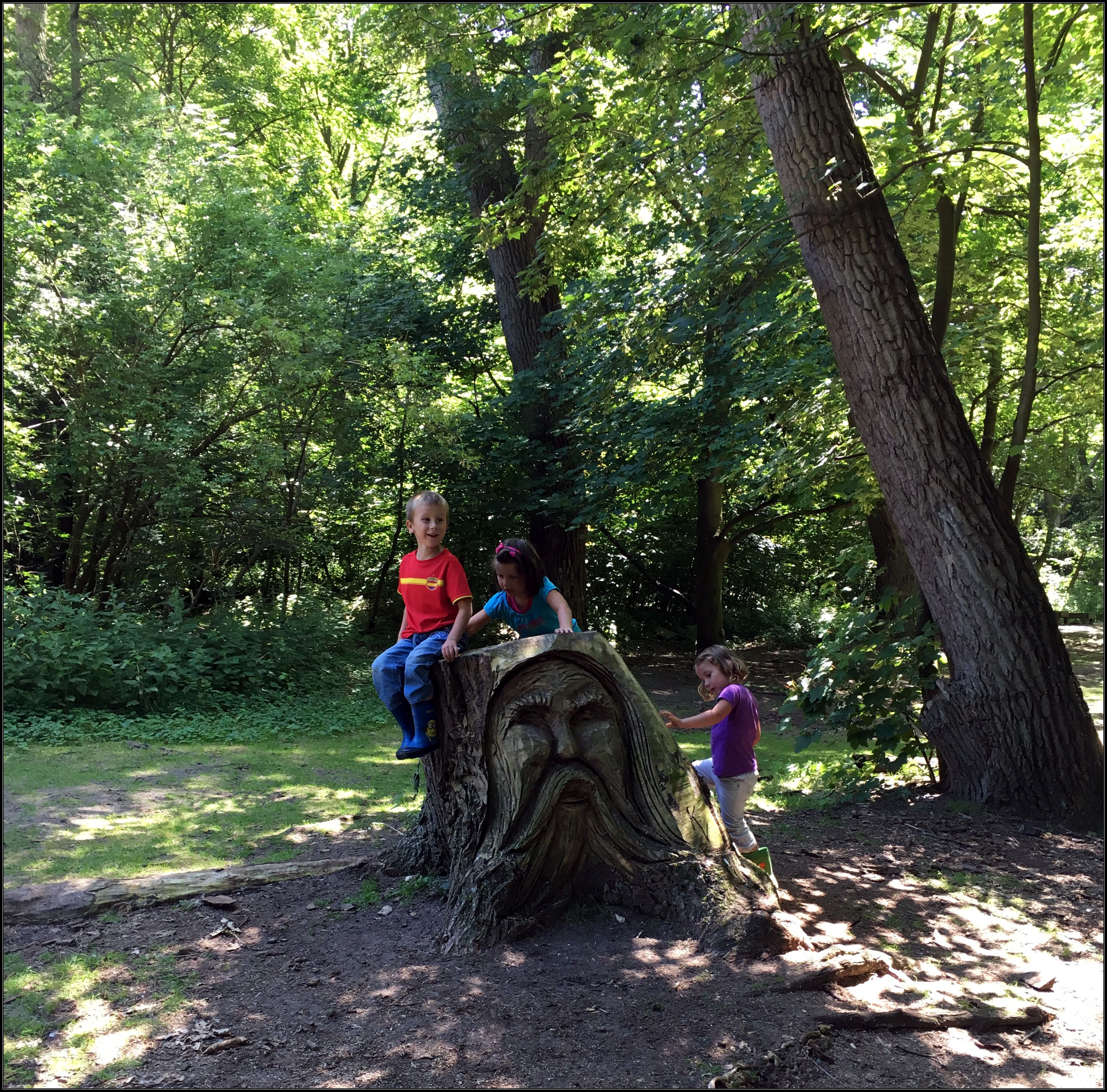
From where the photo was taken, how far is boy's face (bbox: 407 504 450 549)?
15.9 ft

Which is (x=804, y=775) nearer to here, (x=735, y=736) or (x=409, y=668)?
(x=735, y=736)

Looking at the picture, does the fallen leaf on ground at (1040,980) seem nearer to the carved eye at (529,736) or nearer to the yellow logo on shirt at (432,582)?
the carved eye at (529,736)

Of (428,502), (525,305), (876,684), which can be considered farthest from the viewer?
(525,305)

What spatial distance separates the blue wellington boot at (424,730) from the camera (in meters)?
4.70

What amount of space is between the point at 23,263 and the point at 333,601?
7400 millimetres

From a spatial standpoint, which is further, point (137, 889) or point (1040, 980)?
point (137, 889)

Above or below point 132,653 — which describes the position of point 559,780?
below

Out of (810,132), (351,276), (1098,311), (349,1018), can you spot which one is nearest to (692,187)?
(810,132)

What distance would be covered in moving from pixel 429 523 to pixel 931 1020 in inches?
121

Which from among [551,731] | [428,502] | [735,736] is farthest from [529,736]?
[428,502]

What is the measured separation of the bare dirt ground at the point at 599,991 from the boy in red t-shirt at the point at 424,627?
0.94 metres

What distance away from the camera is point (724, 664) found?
5.03 m

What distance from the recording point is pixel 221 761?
28.5 feet

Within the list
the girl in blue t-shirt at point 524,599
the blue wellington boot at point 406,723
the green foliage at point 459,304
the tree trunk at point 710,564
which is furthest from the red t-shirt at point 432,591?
the tree trunk at point 710,564
